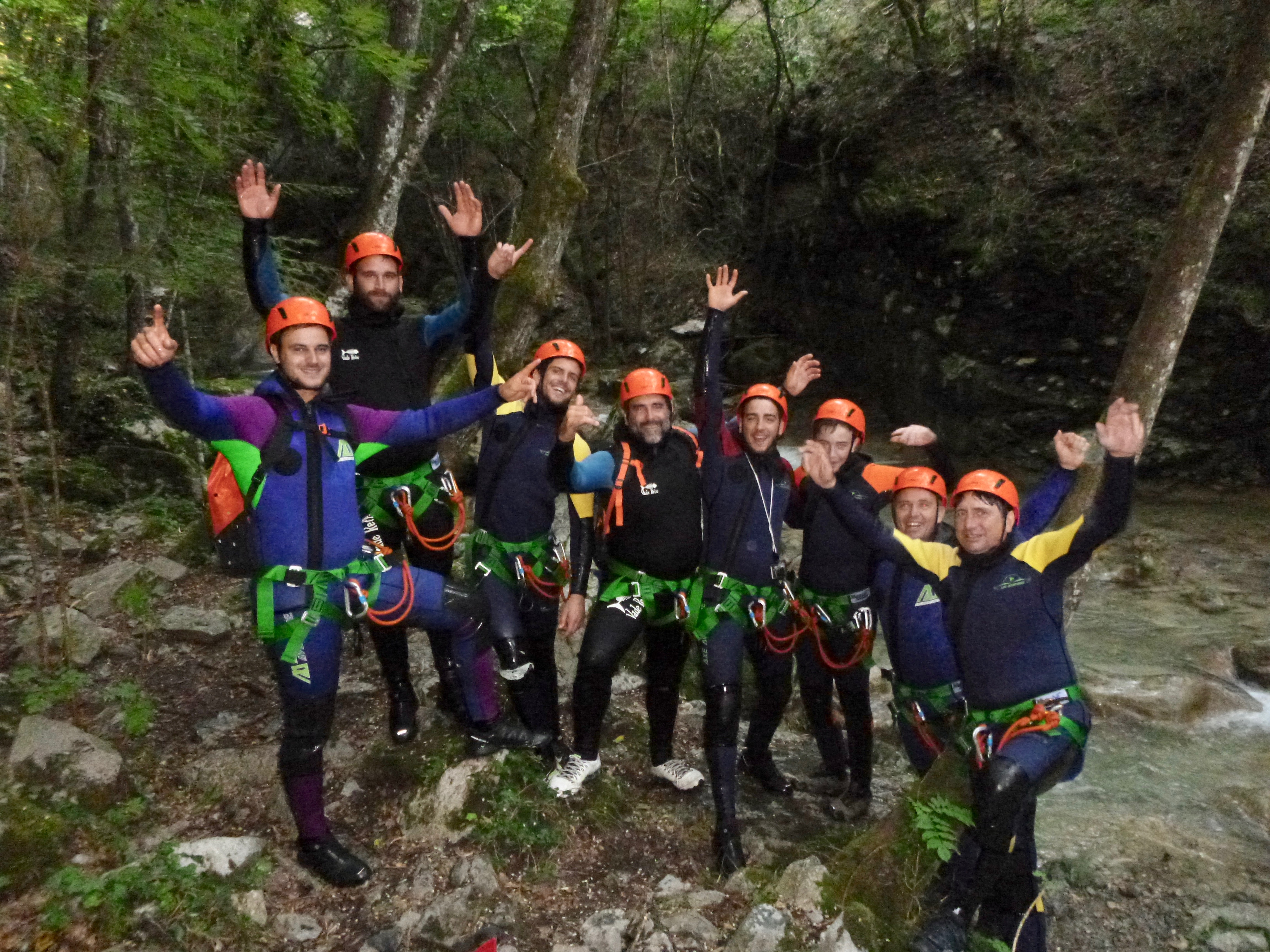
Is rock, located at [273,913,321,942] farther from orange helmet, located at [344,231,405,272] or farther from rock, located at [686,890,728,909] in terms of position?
orange helmet, located at [344,231,405,272]

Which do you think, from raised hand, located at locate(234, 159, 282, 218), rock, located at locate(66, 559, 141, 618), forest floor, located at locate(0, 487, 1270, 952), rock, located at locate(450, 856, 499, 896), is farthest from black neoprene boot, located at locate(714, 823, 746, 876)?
rock, located at locate(66, 559, 141, 618)

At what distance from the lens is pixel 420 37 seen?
Result: 631 inches

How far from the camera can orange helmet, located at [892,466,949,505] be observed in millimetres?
4750

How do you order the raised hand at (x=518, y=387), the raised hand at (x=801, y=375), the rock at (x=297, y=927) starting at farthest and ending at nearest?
1. the raised hand at (x=801, y=375)
2. the raised hand at (x=518, y=387)
3. the rock at (x=297, y=927)

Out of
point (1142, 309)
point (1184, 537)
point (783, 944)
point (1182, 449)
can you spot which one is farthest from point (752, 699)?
point (1182, 449)

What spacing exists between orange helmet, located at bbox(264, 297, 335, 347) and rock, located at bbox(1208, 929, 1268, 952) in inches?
228

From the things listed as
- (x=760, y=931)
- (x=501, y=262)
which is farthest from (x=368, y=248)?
(x=760, y=931)

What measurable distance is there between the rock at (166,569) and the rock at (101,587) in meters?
0.11

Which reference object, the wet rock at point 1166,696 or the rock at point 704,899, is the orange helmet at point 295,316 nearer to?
the rock at point 704,899

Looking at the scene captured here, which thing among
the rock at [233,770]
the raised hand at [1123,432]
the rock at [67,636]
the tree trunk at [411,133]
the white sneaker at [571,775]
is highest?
the tree trunk at [411,133]

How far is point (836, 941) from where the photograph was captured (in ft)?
12.3

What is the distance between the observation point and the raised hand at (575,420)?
436 centimetres

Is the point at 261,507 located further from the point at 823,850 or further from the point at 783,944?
the point at 823,850

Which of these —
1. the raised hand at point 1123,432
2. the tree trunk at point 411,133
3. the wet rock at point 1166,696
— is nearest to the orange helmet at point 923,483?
the raised hand at point 1123,432
